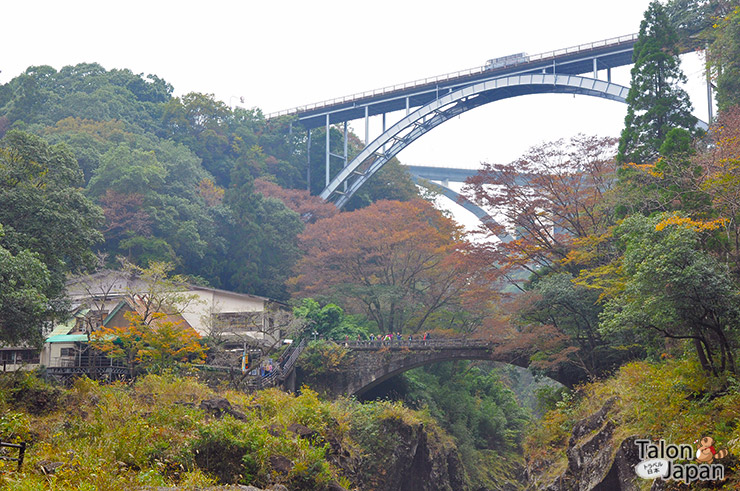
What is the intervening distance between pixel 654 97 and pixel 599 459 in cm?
1398

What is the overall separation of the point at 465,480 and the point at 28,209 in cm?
2160

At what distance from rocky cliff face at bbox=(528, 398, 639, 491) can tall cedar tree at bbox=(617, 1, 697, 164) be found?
10.3m

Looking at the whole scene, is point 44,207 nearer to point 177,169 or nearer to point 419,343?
point 419,343

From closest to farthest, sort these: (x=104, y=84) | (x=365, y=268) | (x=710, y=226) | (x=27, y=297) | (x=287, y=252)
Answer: (x=710, y=226) < (x=27, y=297) < (x=365, y=268) < (x=287, y=252) < (x=104, y=84)

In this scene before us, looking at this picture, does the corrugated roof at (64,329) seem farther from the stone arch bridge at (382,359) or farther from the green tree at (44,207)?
the stone arch bridge at (382,359)

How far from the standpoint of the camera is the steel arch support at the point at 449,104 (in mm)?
36656

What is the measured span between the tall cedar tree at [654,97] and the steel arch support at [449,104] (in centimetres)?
1118

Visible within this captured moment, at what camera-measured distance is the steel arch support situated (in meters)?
36.7

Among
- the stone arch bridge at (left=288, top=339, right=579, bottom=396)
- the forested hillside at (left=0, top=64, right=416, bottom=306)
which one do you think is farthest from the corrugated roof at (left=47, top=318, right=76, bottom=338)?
the stone arch bridge at (left=288, top=339, right=579, bottom=396)

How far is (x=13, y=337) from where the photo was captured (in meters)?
18.1

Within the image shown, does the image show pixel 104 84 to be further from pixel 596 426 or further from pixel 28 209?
pixel 596 426

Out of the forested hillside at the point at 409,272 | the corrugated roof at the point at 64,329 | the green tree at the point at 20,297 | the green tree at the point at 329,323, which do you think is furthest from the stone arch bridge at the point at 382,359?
the green tree at the point at 20,297

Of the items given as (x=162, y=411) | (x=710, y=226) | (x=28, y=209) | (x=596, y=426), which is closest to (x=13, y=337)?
(x=28, y=209)

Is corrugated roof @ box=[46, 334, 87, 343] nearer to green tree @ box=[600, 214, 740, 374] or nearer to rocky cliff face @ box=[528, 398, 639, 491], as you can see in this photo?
rocky cliff face @ box=[528, 398, 639, 491]
